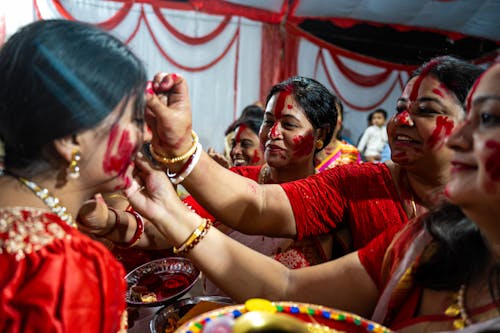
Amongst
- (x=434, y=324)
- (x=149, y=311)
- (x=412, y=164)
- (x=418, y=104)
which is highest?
(x=418, y=104)

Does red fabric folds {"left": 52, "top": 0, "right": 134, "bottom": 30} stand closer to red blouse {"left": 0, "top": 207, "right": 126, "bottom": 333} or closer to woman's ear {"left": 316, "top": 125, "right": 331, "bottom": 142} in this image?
woman's ear {"left": 316, "top": 125, "right": 331, "bottom": 142}

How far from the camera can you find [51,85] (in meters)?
0.95

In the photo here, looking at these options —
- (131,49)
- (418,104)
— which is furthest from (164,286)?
(418,104)

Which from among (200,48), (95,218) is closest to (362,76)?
(200,48)

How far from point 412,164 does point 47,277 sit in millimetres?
1305

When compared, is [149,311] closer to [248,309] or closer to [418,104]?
[248,309]

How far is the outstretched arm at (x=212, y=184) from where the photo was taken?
4.73 feet

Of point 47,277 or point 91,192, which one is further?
point 91,192

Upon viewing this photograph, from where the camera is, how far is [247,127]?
3457 millimetres

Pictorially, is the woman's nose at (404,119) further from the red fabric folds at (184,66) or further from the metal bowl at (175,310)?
the red fabric folds at (184,66)

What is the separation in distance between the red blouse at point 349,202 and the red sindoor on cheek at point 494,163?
2.44ft

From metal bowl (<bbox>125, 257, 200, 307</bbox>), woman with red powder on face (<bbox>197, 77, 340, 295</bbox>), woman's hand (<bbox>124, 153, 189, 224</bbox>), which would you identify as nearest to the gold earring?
woman's hand (<bbox>124, 153, 189, 224</bbox>)

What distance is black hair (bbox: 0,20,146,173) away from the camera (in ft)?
3.13

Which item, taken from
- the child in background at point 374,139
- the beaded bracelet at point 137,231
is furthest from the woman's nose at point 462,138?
the child in background at point 374,139
